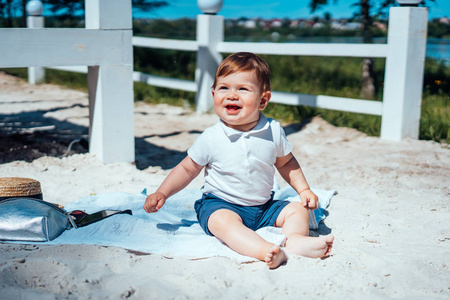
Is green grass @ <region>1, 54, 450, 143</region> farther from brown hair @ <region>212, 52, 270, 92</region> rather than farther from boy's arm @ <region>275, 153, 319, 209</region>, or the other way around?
brown hair @ <region>212, 52, 270, 92</region>

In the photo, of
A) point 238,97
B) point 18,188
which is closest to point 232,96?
point 238,97

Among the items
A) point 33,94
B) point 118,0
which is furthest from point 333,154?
point 33,94

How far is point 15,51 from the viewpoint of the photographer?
11.5ft

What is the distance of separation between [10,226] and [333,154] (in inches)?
119

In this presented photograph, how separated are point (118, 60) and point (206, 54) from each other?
306 cm

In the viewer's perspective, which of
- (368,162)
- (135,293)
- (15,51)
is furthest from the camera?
(368,162)

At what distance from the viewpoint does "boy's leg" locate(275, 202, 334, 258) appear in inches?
89.6

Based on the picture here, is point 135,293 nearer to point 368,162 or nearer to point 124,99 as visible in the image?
point 124,99

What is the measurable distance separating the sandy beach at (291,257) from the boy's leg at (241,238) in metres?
0.07

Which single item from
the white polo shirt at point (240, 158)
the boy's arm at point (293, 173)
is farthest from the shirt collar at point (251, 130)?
the boy's arm at point (293, 173)

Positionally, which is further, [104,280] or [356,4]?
[356,4]

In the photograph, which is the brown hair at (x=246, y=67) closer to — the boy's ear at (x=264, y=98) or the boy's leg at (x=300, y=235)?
the boy's ear at (x=264, y=98)

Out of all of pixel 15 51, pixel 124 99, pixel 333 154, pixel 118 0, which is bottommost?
pixel 333 154

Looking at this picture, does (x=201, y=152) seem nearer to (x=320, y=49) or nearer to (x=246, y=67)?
(x=246, y=67)
